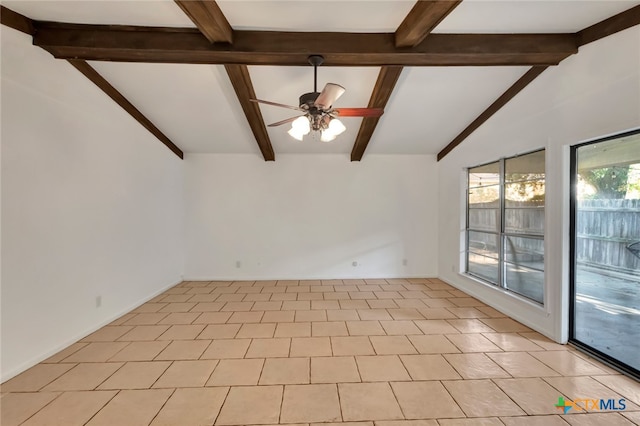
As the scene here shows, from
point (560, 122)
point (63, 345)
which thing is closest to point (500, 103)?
point (560, 122)

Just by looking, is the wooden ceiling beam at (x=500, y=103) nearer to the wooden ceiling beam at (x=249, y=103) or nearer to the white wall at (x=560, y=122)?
the white wall at (x=560, y=122)

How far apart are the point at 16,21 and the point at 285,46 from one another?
2255mm

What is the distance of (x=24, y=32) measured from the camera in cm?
229

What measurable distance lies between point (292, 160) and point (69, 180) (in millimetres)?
3362

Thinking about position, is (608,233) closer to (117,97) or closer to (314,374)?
(314,374)

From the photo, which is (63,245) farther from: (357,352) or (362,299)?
(362,299)

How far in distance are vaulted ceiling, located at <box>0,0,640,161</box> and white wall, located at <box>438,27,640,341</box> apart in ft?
0.50

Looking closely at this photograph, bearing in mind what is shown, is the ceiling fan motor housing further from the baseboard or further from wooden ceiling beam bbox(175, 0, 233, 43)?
the baseboard

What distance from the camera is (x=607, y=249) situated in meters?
2.74

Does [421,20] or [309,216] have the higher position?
[421,20]

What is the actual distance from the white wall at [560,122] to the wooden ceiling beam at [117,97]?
16.2ft

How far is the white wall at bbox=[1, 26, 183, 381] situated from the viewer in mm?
2248

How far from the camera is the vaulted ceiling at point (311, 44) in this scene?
2.17 metres

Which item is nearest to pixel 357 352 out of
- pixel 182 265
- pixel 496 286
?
pixel 496 286
